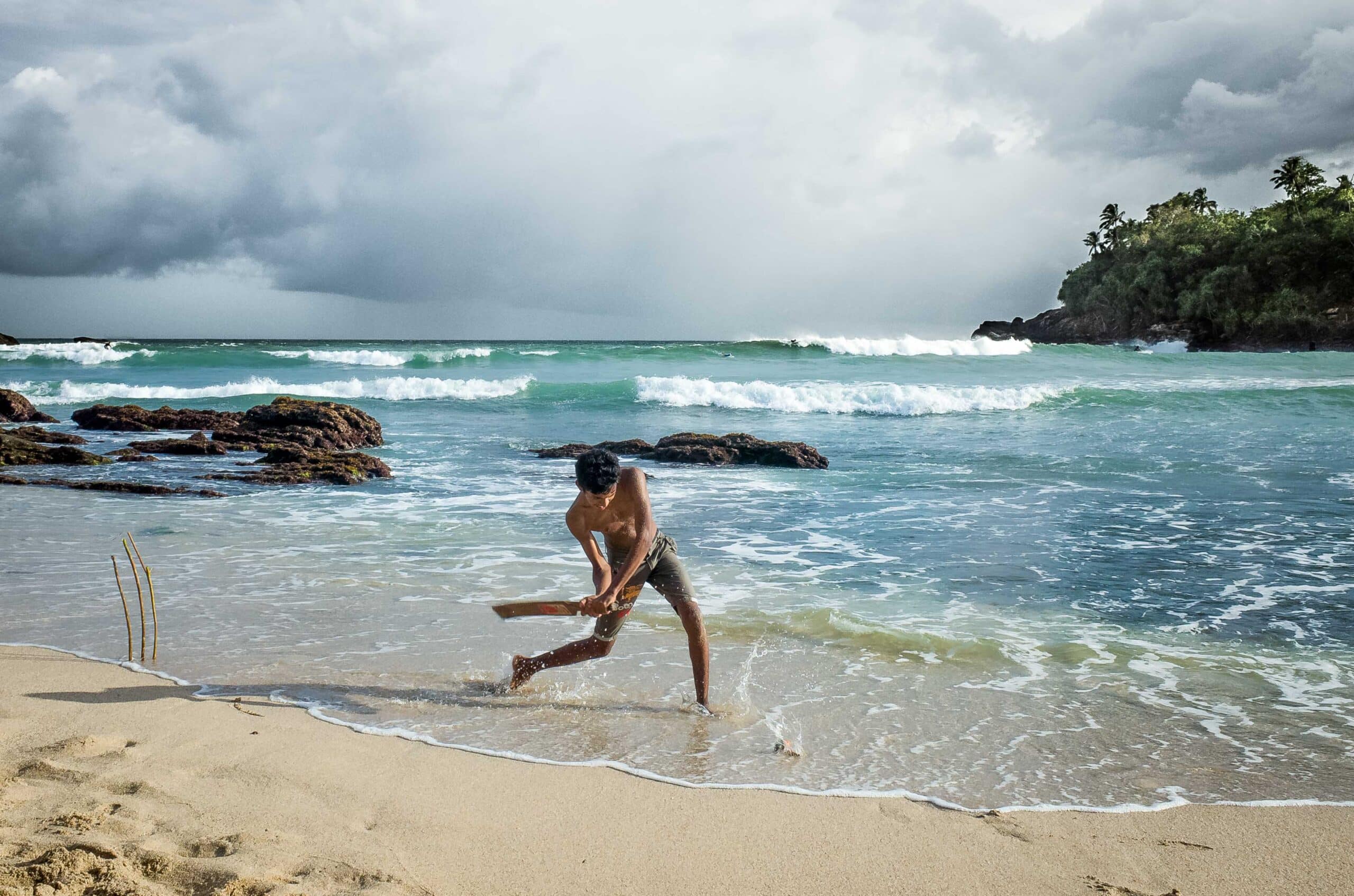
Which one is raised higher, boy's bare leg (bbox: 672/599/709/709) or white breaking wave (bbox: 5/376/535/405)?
white breaking wave (bbox: 5/376/535/405)

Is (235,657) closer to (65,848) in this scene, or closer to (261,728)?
(261,728)

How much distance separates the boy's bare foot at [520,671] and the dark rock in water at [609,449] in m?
12.4

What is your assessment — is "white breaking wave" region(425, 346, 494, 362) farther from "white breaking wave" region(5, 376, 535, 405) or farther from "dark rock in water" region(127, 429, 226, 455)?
"dark rock in water" region(127, 429, 226, 455)

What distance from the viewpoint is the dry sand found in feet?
10.4

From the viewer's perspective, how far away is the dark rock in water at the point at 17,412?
23.2 meters

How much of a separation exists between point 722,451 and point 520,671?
11.7 m

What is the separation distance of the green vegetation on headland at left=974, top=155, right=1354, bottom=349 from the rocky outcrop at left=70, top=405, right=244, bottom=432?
69.1 metres

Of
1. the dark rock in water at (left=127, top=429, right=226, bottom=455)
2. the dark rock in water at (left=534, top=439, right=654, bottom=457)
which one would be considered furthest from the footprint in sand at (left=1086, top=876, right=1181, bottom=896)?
the dark rock in water at (left=127, top=429, right=226, bottom=455)

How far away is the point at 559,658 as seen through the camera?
17.2 feet

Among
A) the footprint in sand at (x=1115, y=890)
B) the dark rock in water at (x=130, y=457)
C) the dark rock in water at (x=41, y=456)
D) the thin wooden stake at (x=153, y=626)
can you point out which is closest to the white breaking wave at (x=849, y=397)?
the dark rock in water at (x=130, y=457)

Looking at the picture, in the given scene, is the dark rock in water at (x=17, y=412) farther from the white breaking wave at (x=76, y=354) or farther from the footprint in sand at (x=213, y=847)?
the white breaking wave at (x=76, y=354)

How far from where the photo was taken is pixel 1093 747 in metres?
4.61

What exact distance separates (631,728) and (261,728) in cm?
189

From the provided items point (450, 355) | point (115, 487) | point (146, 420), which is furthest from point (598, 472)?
point (450, 355)
